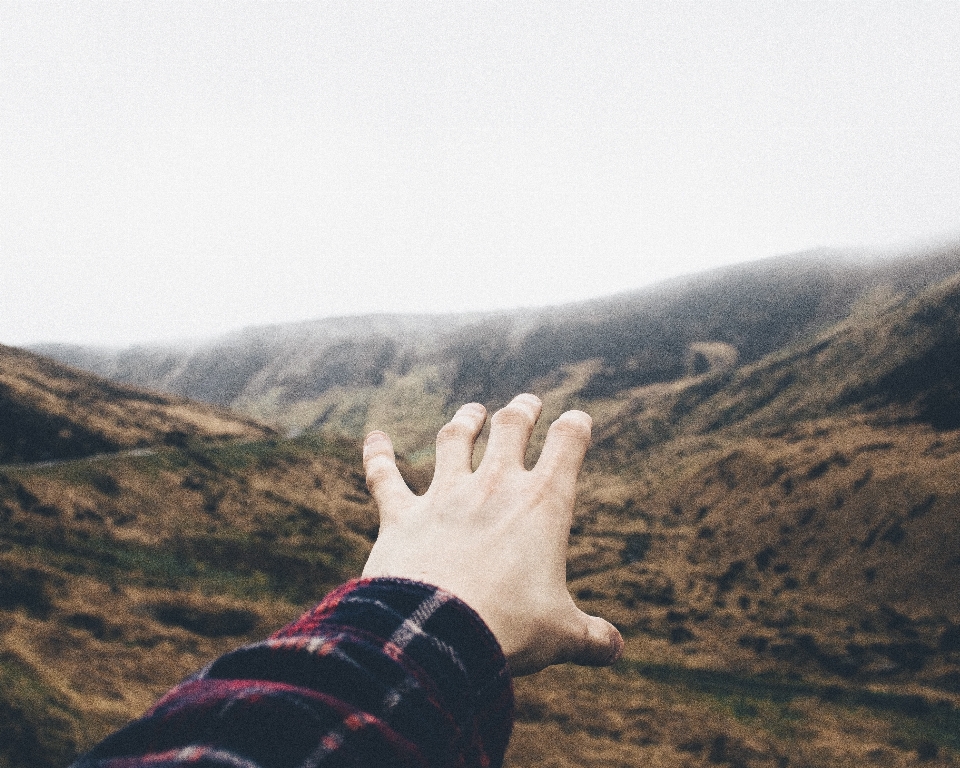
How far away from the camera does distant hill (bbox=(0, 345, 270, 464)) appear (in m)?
22.7

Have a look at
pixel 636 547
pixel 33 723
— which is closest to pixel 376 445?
pixel 33 723

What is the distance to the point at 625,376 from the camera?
84375 millimetres

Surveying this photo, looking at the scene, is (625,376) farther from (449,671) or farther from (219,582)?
(449,671)

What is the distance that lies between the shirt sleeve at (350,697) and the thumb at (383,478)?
2.20 feet

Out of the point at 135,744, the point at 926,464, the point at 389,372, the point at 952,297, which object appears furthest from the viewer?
the point at 389,372

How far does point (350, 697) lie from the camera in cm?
122

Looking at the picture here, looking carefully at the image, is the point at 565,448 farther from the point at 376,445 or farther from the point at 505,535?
the point at 376,445

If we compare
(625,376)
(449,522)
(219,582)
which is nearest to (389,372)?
(625,376)

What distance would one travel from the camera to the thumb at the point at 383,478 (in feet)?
7.52

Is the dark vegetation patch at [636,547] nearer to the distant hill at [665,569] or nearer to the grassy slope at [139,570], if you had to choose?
the distant hill at [665,569]

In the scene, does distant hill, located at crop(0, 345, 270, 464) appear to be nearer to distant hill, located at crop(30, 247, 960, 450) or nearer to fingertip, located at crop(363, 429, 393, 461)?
fingertip, located at crop(363, 429, 393, 461)

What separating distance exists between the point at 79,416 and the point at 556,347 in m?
80.4

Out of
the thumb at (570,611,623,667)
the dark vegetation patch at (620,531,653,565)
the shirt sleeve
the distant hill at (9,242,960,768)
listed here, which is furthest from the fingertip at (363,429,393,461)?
the dark vegetation patch at (620,531,653,565)

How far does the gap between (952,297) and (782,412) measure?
48.5 feet
